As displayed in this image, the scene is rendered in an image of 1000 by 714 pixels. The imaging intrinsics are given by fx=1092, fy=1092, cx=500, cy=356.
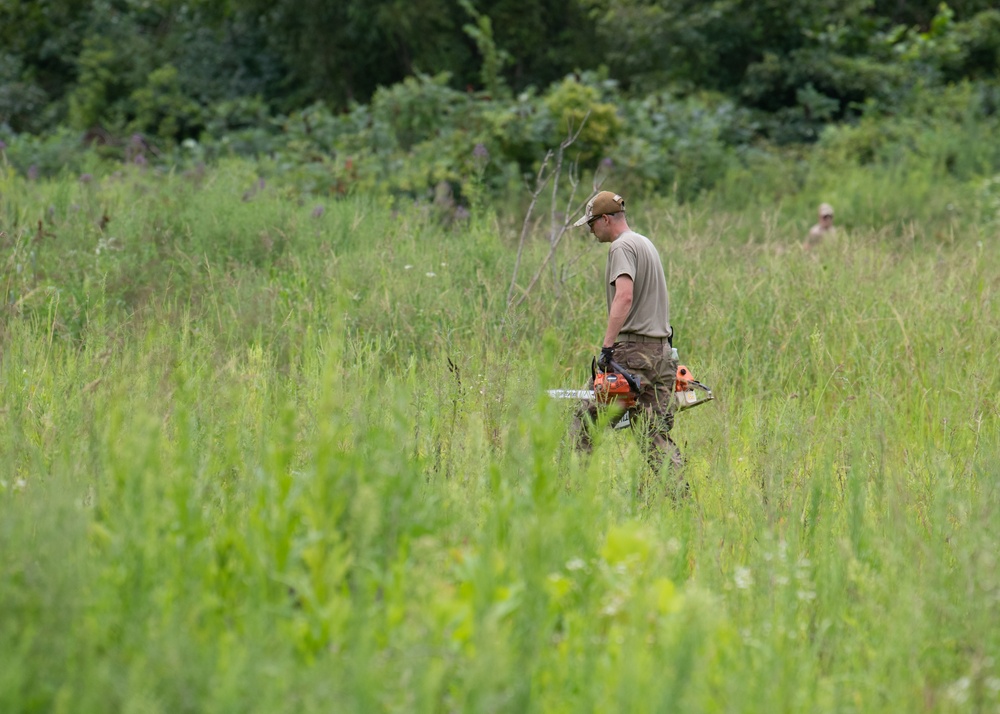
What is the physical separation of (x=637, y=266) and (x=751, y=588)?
2.56 metres

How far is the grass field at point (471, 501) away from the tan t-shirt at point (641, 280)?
602 mm

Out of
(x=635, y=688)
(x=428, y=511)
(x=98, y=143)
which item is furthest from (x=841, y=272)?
(x=98, y=143)

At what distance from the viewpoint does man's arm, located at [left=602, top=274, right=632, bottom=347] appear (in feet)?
18.1

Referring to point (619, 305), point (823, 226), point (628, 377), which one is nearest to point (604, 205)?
point (619, 305)

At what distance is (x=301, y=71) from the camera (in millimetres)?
21531

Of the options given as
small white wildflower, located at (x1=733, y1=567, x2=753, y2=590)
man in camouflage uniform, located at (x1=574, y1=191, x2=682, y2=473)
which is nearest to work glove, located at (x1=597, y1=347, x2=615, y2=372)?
man in camouflage uniform, located at (x1=574, y1=191, x2=682, y2=473)

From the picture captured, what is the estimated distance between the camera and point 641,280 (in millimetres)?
5609

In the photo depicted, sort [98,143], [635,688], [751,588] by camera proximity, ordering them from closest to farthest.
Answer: [635,688]
[751,588]
[98,143]

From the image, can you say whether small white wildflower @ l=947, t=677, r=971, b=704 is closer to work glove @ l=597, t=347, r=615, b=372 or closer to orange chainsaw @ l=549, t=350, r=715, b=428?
orange chainsaw @ l=549, t=350, r=715, b=428

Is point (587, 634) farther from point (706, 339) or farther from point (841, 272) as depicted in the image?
point (841, 272)

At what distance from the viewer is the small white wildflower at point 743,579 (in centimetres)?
322

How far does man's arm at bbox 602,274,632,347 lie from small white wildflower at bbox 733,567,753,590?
232 cm

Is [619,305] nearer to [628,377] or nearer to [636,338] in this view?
[636,338]

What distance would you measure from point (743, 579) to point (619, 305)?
7.72 feet
